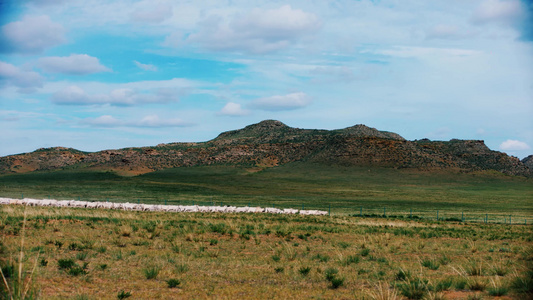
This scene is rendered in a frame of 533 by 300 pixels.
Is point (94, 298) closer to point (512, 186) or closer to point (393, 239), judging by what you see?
point (393, 239)

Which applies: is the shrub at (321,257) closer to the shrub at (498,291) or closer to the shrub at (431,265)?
the shrub at (431,265)

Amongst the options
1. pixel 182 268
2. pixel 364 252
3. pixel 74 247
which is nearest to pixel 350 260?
pixel 364 252

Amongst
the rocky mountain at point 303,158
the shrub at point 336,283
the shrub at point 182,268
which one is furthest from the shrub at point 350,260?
the rocky mountain at point 303,158

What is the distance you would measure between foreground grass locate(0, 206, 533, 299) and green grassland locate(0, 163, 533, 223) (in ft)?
158

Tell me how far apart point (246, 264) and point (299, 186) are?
88.4 metres

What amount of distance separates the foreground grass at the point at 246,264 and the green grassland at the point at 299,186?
158 ft

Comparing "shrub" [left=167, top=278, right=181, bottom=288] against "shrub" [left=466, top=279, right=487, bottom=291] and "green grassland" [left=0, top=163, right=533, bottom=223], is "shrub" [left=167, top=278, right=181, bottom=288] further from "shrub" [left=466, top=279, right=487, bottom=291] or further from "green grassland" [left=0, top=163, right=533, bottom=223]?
"green grassland" [left=0, top=163, right=533, bottom=223]

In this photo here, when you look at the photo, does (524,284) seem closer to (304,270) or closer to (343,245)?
(304,270)

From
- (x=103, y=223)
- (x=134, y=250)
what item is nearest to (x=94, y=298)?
(x=134, y=250)

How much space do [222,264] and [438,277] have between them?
294 inches

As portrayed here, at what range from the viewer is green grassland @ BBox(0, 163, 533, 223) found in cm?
7838

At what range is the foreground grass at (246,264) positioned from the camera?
491 inches

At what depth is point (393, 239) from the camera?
26.7 metres

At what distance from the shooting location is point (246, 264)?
17.1 meters
